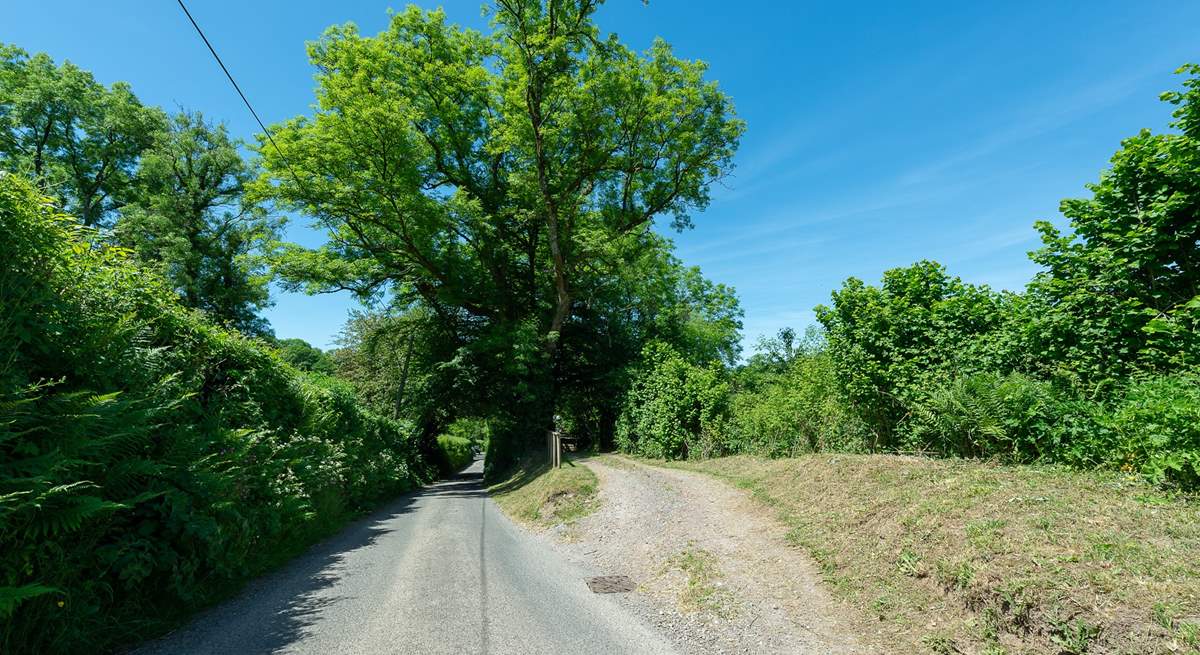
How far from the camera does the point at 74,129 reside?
24.0 metres

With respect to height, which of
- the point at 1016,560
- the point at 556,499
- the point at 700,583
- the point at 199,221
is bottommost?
the point at 700,583

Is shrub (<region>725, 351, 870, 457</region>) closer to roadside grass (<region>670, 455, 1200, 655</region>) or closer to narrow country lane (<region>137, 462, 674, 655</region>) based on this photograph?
roadside grass (<region>670, 455, 1200, 655</region>)

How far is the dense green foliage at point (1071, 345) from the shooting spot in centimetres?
543

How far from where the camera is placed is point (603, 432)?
Result: 23.6 m

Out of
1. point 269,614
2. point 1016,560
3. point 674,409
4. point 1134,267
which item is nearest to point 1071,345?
point 1134,267

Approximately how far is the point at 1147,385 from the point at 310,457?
40.3 ft

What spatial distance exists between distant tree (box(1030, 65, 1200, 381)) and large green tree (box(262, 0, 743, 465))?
1380 centimetres

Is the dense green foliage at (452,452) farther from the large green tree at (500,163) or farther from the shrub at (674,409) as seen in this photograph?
the shrub at (674,409)

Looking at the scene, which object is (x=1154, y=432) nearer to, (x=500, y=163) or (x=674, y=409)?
(x=674, y=409)

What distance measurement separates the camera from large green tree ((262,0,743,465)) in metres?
18.1

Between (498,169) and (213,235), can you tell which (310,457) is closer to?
(498,169)

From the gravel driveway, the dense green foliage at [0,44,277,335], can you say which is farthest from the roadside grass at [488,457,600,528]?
the dense green foliage at [0,44,277,335]

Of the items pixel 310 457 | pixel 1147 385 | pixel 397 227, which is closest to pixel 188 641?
pixel 310 457

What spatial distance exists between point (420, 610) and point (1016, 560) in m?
5.53
